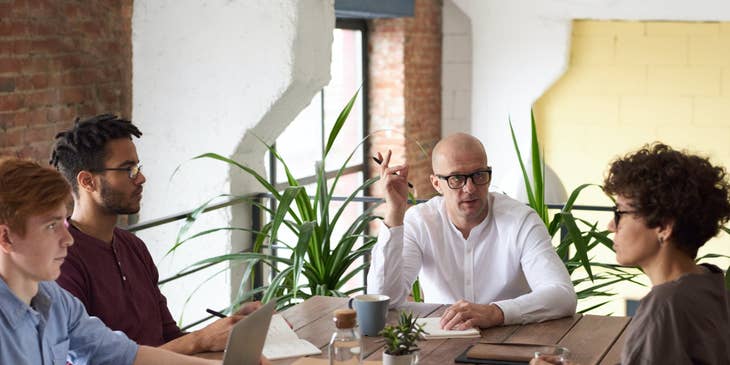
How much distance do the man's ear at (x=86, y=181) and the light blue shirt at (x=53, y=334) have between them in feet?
1.78

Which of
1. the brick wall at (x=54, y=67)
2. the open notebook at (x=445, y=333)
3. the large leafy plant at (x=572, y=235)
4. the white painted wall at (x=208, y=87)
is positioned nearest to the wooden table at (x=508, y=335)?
the open notebook at (x=445, y=333)

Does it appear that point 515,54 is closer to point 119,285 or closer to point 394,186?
point 394,186

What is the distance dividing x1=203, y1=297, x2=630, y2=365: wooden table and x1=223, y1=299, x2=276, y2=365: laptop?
0.26m

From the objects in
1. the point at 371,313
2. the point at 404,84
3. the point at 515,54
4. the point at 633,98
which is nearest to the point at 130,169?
the point at 371,313

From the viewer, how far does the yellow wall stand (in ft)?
22.3

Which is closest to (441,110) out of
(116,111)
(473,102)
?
(473,102)

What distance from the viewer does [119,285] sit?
2611 millimetres

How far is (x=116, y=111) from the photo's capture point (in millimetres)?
4289

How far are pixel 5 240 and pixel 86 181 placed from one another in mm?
741

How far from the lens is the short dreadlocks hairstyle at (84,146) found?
→ 105 inches

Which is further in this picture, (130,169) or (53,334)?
(130,169)

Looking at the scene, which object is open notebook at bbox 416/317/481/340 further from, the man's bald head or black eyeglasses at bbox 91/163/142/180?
black eyeglasses at bbox 91/163/142/180

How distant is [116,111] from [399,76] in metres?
3.06

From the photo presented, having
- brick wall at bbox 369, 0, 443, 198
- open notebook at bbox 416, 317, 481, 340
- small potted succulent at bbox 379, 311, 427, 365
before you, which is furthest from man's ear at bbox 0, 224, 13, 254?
brick wall at bbox 369, 0, 443, 198
